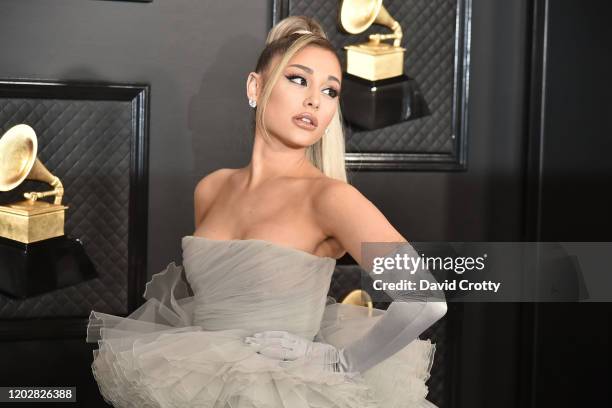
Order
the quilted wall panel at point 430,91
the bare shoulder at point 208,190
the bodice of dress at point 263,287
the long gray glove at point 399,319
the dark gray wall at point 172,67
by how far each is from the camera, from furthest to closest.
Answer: the quilted wall panel at point 430,91
the dark gray wall at point 172,67
the bare shoulder at point 208,190
the bodice of dress at point 263,287
the long gray glove at point 399,319

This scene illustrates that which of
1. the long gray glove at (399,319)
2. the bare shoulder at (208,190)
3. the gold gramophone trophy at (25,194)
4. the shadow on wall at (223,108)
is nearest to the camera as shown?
the long gray glove at (399,319)

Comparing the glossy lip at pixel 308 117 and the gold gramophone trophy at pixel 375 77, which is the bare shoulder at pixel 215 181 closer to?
the glossy lip at pixel 308 117

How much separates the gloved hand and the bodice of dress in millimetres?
40

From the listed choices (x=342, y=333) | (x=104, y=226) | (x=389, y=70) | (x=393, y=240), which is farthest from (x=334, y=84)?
(x=104, y=226)

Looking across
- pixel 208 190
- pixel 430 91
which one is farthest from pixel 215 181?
pixel 430 91

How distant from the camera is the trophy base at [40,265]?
232 cm

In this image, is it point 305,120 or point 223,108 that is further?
point 223,108

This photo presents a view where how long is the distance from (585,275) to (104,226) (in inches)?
55.3

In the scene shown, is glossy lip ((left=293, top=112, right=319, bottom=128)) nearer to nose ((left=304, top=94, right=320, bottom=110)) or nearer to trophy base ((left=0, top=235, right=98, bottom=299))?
nose ((left=304, top=94, right=320, bottom=110))

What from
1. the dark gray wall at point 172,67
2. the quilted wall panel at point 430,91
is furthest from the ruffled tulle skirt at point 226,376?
the quilted wall panel at point 430,91

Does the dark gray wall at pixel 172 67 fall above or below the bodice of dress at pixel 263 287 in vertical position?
above

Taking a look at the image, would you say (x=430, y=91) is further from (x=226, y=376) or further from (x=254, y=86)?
(x=226, y=376)

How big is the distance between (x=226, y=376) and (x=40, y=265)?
955 mm

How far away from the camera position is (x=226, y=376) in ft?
5.26
